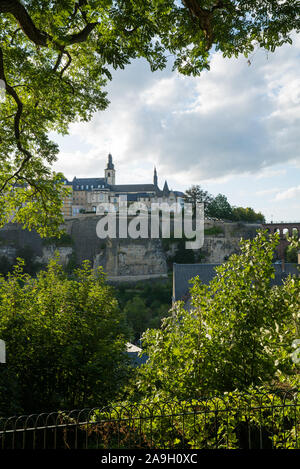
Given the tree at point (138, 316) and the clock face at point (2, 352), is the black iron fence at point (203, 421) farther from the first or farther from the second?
the tree at point (138, 316)

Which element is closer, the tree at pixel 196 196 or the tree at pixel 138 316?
the tree at pixel 138 316

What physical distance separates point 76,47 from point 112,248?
5195cm

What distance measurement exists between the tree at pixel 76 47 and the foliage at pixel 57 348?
6.72 feet

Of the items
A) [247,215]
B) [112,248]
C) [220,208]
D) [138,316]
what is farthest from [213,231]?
[138,316]

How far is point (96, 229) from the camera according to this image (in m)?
59.8

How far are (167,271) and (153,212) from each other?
1175 centimetres

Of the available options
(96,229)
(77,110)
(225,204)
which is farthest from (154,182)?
(77,110)

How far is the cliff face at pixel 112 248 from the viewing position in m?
57.7

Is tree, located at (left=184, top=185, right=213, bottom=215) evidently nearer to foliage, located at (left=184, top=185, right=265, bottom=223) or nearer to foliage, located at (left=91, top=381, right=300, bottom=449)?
foliage, located at (left=184, top=185, right=265, bottom=223)

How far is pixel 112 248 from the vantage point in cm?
5991

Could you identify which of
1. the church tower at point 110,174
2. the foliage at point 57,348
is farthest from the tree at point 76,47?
the church tower at point 110,174

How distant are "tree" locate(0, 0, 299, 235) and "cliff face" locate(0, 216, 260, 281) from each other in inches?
1917
